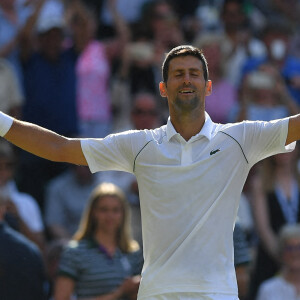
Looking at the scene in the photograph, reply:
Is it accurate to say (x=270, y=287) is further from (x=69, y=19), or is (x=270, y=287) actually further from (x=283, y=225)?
(x=69, y=19)

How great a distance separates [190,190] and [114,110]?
224 inches

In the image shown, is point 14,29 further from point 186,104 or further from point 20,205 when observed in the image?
point 186,104

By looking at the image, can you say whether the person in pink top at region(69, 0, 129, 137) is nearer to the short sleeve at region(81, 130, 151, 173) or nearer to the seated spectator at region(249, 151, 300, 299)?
the seated spectator at region(249, 151, 300, 299)

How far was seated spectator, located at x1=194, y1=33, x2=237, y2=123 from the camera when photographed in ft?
34.0

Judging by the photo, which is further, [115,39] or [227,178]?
[115,39]

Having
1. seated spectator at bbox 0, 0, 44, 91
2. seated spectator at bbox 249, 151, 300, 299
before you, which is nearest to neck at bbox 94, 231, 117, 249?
seated spectator at bbox 249, 151, 300, 299

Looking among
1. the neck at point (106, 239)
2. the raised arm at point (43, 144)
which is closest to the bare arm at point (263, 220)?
the neck at point (106, 239)

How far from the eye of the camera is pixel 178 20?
12.0m

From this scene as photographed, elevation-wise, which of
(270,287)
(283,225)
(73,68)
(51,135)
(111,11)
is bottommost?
(270,287)

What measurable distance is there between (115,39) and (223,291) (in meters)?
6.49

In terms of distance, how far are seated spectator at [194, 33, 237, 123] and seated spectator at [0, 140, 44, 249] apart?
2.57 metres

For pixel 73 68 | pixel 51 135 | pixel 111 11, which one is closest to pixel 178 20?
pixel 111 11

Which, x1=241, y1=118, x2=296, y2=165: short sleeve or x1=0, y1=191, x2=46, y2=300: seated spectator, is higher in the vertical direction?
x1=241, y1=118, x2=296, y2=165: short sleeve

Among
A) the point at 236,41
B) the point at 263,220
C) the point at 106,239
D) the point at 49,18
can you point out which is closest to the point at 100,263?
the point at 106,239
